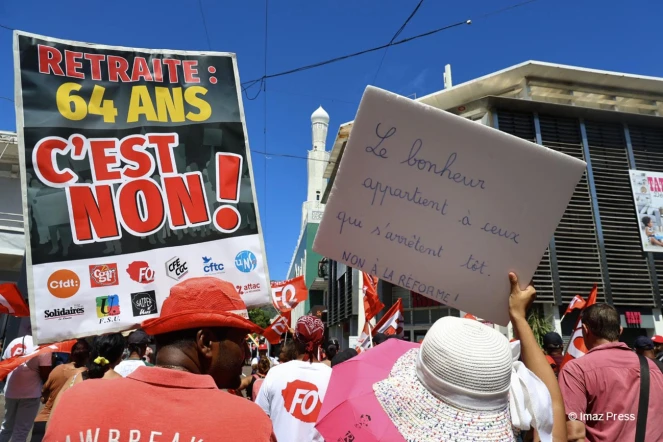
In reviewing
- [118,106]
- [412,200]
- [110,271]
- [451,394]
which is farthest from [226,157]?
[451,394]

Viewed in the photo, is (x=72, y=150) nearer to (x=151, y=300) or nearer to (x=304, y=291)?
(x=151, y=300)

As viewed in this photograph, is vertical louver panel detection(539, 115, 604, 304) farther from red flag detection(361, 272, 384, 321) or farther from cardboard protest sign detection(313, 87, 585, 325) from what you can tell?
cardboard protest sign detection(313, 87, 585, 325)

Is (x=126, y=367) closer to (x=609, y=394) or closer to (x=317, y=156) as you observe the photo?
(x=609, y=394)

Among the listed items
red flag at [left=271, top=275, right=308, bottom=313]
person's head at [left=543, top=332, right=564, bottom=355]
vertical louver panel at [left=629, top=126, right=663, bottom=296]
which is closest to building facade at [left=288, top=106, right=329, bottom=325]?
vertical louver panel at [left=629, top=126, right=663, bottom=296]

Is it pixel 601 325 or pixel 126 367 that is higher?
pixel 601 325

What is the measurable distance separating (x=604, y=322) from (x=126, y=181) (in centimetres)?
292

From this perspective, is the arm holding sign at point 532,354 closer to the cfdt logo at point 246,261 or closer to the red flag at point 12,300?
the cfdt logo at point 246,261

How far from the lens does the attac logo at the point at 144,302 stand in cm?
257

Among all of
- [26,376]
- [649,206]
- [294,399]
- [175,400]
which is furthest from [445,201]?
[649,206]

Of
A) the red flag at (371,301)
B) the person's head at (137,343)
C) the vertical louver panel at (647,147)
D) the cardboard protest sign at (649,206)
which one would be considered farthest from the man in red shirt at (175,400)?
the vertical louver panel at (647,147)

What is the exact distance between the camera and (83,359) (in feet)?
13.0

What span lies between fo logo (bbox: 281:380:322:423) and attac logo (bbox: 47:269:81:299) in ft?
5.03

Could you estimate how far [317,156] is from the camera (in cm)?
4881

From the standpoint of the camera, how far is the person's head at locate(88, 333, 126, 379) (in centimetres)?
355
